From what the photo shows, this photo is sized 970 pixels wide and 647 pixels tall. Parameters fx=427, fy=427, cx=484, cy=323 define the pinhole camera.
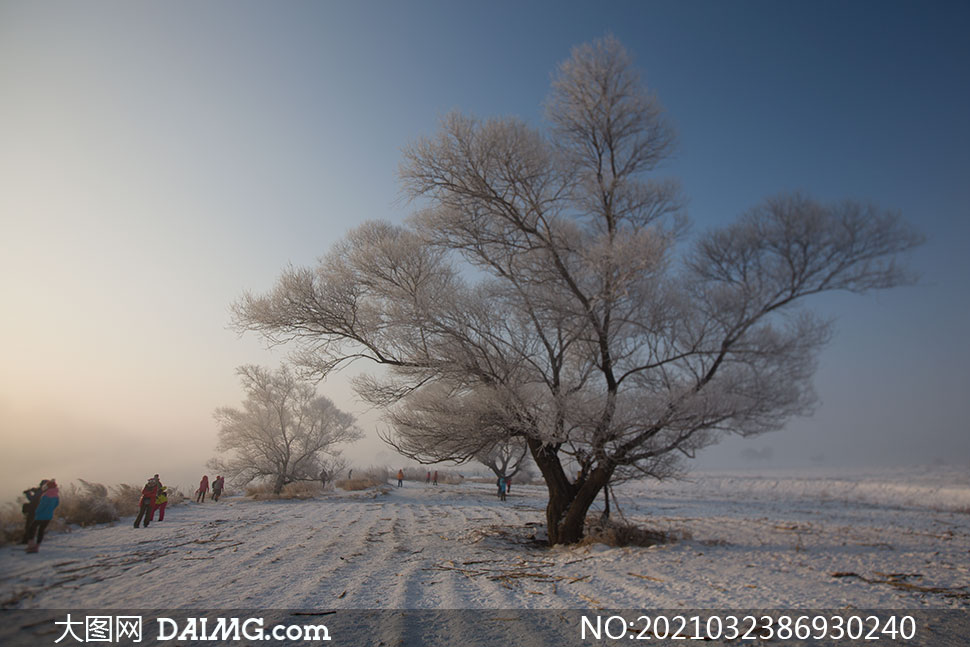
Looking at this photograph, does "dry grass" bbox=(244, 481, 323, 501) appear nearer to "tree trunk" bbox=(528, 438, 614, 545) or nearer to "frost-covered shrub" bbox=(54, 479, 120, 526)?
"tree trunk" bbox=(528, 438, 614, 545)

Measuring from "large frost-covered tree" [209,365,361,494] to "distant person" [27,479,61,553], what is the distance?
18.9m

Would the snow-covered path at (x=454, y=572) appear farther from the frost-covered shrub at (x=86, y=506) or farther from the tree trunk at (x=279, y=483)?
the tree trunk at (x=279, y=483)

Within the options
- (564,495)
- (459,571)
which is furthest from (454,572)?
(564,495)

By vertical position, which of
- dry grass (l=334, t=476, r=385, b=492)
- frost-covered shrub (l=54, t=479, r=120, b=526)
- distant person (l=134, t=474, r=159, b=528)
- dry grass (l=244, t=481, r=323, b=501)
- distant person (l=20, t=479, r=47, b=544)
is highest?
distant person (l=20, t=479, r=47, b=544)

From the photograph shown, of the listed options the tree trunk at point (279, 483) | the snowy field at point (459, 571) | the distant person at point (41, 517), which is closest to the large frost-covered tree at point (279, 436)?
the tree trunk at point (279, 483)

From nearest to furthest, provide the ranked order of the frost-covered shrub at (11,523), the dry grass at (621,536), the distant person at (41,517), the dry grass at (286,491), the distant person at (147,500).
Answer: the frost-covered shrub at (11,523)
the distant person at (41,517)
the distant person at (147,500)
the dry grass at (621,536)
the dry grass at (286,491)

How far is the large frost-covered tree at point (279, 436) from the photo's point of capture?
2255 cm

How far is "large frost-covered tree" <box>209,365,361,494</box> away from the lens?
22.5m

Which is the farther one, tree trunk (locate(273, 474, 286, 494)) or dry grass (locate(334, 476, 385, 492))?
dry grass (locate(334, 476, 385, 492))

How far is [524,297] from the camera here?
7816mm

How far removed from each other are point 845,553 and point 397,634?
7.82 m

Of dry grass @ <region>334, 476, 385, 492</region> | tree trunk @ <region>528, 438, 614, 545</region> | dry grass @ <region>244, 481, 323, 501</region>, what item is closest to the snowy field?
tree trunk @ <region>528, 438, 614, 545</region>

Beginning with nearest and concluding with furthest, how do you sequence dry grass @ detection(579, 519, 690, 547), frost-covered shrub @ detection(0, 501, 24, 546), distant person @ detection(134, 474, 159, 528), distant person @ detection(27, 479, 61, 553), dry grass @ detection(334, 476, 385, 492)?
frost-covered shrub @ detection(0, 501, 24, 546) → distant person @ detection(27, 479, 61, 553) → distant person @ detection(134, 474, 159, 528) → dry grass @ detection(579, 519, 690, 547) → dry grass @ detection(334, 476, 385, 492)

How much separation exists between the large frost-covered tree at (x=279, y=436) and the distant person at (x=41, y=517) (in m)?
18.9
